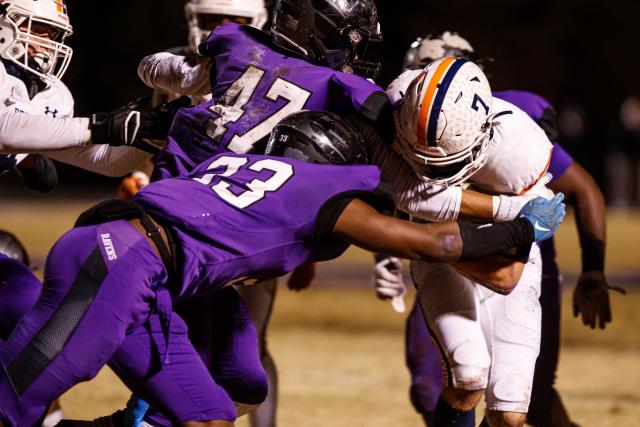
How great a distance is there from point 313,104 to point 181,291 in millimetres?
769

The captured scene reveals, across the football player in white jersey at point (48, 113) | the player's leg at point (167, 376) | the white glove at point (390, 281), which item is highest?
the football player in white jersey at point (48, 113)

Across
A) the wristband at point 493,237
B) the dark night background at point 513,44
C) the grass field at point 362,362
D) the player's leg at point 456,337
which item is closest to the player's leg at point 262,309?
the grass field at point 362,362

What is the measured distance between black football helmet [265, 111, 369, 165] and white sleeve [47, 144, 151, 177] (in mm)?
761

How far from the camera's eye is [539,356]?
179 inches

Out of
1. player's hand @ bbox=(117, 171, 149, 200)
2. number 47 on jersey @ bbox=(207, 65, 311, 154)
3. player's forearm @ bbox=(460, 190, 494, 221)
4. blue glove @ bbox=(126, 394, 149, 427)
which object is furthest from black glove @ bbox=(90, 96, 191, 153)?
player's hand @ bbox=(117, 171, 149, 200)

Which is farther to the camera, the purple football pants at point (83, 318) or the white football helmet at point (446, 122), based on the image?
the white football helmet at point (446, 122)

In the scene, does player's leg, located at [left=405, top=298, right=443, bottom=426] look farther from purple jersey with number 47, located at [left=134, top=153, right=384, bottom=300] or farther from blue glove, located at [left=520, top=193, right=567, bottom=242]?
purple jersey with number 47, located at [left=134, top=153, right=384, bottom=300]

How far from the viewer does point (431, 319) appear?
3943 millimetres

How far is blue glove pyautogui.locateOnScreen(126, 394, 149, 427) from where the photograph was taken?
3594 mm

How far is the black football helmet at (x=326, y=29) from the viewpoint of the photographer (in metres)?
3.62

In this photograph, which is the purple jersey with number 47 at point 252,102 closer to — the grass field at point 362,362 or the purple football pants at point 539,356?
the purple football pants at point 539,356

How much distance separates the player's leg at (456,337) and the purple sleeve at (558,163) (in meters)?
0.69

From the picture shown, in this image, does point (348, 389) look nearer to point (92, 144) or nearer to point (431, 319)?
point (431, 319)

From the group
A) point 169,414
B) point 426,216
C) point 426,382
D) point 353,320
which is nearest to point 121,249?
point 169,414
